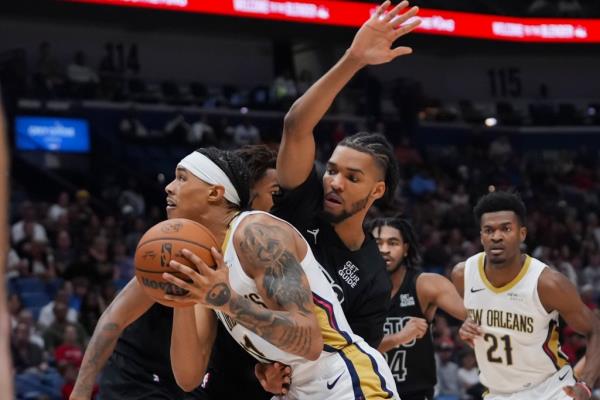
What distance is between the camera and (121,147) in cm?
1788

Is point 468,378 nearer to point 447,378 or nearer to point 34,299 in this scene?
point 447,378

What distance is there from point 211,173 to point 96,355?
1.07 meters

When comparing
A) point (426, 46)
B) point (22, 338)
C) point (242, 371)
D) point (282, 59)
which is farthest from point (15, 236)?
point (426, 46)

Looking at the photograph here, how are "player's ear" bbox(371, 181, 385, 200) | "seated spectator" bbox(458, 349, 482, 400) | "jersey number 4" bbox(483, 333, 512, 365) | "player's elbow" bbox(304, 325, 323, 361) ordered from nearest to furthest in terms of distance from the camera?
"player's elbow" bbox(304, 325, 323, 361) → "player's ear" bbox(371, 181, 385, 200) → "jersey number 4" bbox(483, 333, 512, 365) → "seated spectator" bbox(458, 349, 482, 400)

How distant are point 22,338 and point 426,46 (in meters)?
15.6

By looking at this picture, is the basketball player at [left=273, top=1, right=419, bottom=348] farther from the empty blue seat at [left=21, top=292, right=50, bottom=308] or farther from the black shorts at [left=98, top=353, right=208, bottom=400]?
the empty blue seat at [left=21, top=292, right=50, bottom=308]

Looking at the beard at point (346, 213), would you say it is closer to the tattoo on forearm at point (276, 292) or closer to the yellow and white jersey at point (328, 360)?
the yellow and white jersey at point (328, 360)

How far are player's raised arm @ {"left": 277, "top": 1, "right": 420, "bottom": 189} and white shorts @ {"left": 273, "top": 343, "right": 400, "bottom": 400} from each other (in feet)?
2.37

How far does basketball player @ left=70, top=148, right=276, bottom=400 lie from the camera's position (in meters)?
4.21

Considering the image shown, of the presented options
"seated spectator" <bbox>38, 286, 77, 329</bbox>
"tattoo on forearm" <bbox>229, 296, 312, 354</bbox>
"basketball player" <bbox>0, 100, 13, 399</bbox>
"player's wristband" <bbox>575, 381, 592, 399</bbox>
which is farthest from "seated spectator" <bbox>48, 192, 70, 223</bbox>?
"basketball player" <bbox>0, 100, 13, 399</bbox>

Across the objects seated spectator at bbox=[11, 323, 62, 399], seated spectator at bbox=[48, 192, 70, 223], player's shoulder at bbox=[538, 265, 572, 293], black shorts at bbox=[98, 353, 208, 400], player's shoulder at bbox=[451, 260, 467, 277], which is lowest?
seated spectator at bbox=[11, 323, 62, 399]

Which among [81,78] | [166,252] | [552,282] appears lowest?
[552,282]

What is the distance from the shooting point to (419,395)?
616 cm

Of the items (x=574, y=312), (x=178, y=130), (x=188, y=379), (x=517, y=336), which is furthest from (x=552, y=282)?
(x=178, y=130)
